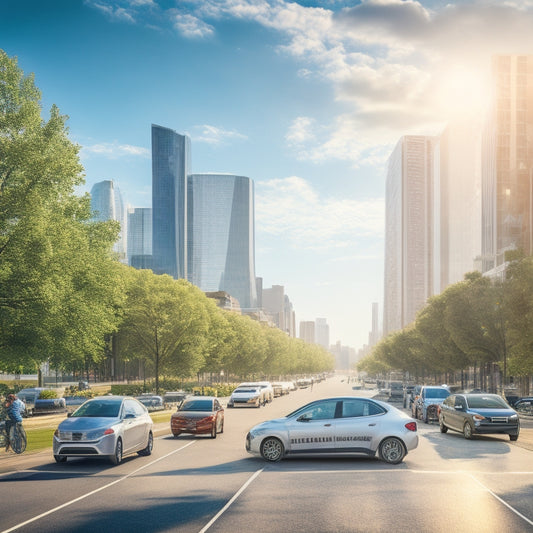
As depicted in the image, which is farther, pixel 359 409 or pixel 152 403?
pixel 152 403

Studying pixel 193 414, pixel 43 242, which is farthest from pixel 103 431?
pixel 43 242

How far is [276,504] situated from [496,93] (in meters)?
142

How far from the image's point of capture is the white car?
57.9ft

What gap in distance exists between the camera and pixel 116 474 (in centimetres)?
1587

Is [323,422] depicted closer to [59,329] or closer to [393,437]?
[393,437]

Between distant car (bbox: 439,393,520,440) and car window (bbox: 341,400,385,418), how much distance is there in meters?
8.18

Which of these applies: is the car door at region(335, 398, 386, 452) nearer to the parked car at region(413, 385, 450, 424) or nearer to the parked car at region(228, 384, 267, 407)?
the parked car at region(413, 385, 450, 424)

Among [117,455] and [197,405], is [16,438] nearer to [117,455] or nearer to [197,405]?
[117,455]

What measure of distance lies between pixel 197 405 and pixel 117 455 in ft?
30.0

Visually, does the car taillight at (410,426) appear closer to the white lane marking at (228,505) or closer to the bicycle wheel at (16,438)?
the white lane marking at (228,505)

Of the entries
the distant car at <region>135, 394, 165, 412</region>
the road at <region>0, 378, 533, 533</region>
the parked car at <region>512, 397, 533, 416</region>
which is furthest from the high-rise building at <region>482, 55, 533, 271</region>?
the road at <region>0, 378, 533, 533</region>

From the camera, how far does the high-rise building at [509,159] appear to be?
447 feet

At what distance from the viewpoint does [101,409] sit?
18.6m

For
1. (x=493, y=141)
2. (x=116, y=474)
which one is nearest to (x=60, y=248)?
(x=116, y=474)
